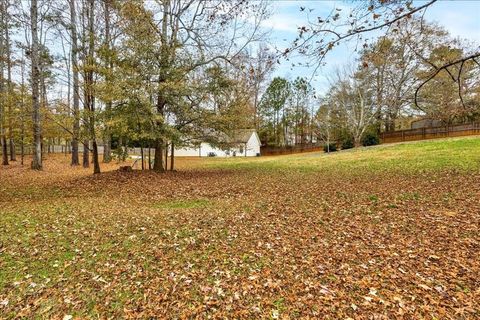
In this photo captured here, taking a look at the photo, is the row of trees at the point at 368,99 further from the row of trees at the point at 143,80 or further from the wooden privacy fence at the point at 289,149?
the row of trees at the point at 143,80

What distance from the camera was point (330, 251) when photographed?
4.46m

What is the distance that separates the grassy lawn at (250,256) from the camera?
3.21 m

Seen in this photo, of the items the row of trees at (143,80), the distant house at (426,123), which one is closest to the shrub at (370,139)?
the distant house at (426,123)

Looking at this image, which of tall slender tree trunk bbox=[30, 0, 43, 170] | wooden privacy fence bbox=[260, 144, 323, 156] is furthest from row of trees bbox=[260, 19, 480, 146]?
tall slender tree trunk bbox=[30, 0, 43, 170]

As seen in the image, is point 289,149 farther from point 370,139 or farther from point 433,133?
point 433,133

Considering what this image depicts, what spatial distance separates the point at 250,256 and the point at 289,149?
3957cm

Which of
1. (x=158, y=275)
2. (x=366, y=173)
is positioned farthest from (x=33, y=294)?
(x=366, y=173)

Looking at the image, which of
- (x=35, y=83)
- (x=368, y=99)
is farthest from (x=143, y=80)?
(x=368, y=99)

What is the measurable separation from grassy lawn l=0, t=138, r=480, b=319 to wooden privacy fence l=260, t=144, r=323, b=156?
33054mm

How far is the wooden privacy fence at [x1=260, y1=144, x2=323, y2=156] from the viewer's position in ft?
135

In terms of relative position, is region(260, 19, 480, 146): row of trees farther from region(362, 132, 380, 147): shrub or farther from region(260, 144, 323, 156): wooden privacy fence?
Answer: region(260, 144, 323, 156): wooden privacy fence

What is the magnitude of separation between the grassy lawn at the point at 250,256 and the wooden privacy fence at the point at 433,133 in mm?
21430

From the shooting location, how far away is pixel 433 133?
2784cm

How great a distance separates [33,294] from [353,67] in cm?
2863
